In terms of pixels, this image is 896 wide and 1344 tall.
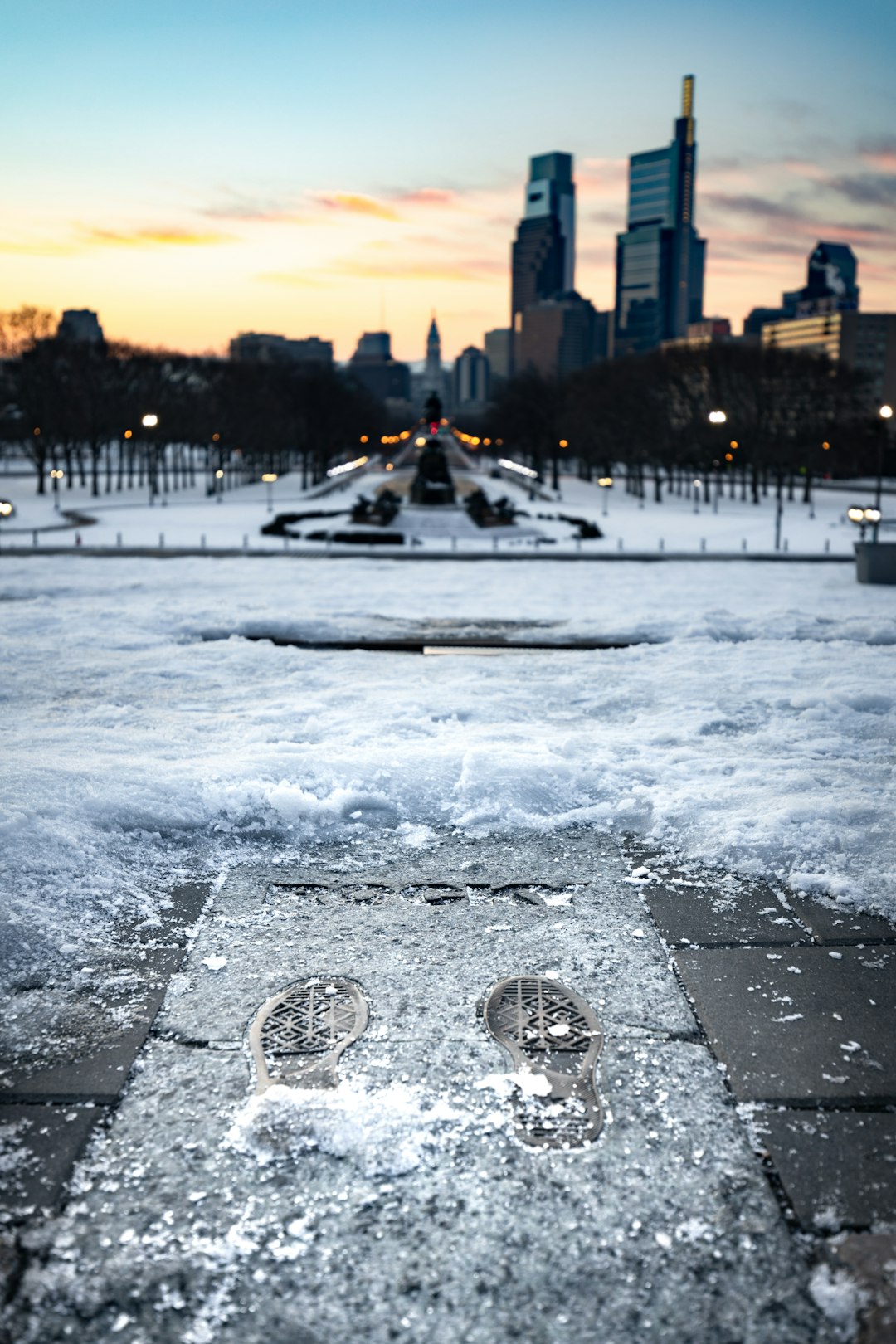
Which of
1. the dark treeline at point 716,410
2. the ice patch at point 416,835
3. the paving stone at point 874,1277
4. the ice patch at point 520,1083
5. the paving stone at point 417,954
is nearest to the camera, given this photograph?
the paving stone at point 874,1277

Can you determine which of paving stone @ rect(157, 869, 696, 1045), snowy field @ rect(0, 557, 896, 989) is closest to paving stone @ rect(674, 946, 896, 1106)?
paving stone @ rect(157, 869, 696, 1045)

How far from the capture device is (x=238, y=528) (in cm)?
5347

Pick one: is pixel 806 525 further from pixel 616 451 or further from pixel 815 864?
pixel 815 864

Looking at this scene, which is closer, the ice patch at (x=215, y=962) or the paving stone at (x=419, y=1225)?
the paving stone at (x=419, y=1225)

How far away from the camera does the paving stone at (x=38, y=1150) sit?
4.96 metres

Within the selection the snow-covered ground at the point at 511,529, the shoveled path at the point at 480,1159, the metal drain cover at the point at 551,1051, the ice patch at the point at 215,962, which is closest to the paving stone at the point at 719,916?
the shoveled path at the point at 480,1159

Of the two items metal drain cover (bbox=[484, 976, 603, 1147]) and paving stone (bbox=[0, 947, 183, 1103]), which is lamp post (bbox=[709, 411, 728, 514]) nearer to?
metal drain cover (bbox=[484, 976, 603, 1147])

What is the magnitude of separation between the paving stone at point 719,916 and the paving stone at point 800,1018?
0.63 feet

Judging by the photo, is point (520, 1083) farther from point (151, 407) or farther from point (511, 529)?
point (151, 407)

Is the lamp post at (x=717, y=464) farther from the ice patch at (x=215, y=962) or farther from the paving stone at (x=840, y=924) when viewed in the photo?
the ice patch at (x=215, y=962)

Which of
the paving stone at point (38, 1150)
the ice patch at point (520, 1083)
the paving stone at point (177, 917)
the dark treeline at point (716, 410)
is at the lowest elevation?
the paving stone at point (38, 1150)

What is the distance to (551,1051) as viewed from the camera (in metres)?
6.15

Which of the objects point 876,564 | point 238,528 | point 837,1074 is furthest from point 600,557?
point 837,1074

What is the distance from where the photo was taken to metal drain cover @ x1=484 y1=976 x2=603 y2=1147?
5449 mm
